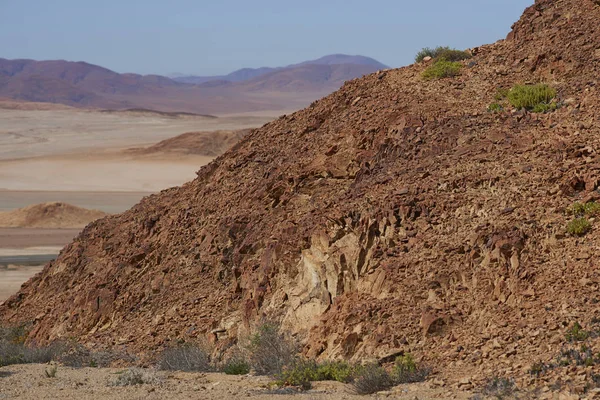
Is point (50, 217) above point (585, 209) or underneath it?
underneath

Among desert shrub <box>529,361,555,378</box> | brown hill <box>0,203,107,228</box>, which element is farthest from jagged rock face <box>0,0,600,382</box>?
brown hill <box>0,203,107,228</box>

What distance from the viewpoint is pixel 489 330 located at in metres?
9.52

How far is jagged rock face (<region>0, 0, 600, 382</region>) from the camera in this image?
9.93m

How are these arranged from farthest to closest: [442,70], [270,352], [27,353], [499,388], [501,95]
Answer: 1. [442,70]
2. [501,95]
3. [27,353]
4. [270,352]
5. [499,388]

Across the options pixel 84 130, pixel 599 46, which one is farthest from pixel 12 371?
pixel 84 130

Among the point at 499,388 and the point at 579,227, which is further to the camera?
the point at 579,227

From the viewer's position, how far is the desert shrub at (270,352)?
10.7m

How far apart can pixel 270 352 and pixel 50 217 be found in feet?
126

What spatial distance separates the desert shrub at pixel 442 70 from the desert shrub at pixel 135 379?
698 centimetres

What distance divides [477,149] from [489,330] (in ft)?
10.9

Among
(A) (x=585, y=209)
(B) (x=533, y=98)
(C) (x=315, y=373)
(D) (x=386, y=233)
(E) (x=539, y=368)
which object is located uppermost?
(B) (x=533, y=98)

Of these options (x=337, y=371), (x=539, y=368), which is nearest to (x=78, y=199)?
(x=337, y=371)

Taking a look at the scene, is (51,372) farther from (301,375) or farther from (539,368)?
(539,368)

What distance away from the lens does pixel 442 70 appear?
1491 centimetres
